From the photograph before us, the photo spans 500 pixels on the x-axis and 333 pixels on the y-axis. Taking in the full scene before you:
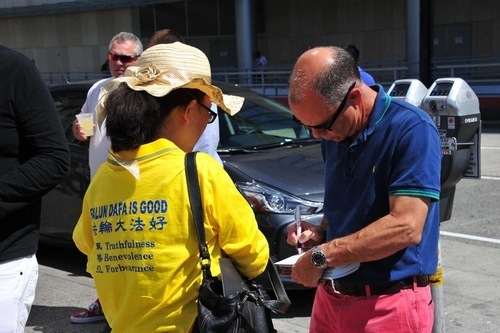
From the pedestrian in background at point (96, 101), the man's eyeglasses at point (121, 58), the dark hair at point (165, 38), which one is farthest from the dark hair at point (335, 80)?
the man's eyeglasses at point (121, 58)

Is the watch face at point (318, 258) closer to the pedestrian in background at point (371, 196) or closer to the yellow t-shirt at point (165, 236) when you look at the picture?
the pedestrian in background at point (371, 196)

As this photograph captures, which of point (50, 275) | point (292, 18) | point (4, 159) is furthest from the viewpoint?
point (292, 18)

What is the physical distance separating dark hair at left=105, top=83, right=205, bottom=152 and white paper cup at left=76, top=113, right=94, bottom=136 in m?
2.59

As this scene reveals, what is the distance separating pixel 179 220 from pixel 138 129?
320 mm

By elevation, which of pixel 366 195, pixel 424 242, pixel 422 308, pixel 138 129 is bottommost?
pixel 422 308

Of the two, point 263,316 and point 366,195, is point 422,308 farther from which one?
point 263,316

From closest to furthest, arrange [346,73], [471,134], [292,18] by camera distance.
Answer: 1. [346,73]
2. [471,134]
3. [292,18]

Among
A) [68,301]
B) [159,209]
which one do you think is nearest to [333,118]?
[159,209]

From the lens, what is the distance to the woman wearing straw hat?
225 centimetres

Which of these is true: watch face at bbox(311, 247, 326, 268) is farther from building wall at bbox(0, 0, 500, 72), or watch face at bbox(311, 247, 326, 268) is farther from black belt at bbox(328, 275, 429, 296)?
building wall at bbox(0, 0, 500, 72)

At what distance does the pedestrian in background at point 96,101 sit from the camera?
4.91m

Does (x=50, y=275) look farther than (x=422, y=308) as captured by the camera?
Yes

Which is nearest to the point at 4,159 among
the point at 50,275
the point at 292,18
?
the point at 50,275

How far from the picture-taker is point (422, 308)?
263 cm
